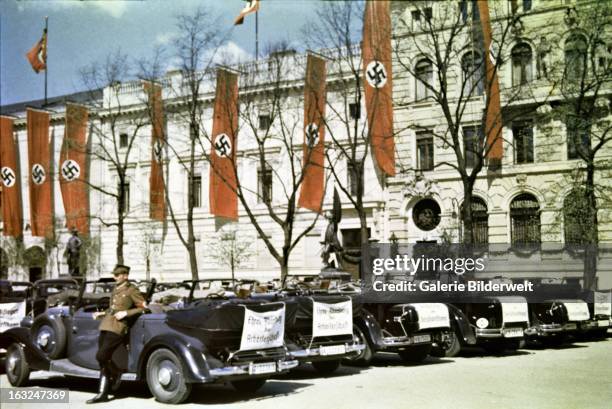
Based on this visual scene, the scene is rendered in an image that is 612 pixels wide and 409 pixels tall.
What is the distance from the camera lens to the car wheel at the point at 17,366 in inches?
475

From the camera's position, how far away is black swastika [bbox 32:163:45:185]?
37.9m

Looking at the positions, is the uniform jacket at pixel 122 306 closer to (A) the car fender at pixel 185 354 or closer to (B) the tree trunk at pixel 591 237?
(A) the car fender at pixel 185 354

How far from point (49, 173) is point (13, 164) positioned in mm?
2135

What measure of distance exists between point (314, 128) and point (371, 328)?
19.7 metres

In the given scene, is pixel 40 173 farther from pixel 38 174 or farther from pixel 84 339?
pixel 84 339

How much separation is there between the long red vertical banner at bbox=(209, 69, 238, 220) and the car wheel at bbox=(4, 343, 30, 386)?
19.1 m

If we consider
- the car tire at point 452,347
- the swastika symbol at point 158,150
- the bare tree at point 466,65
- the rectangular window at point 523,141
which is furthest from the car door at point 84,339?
the swastika symbol at point 158,150

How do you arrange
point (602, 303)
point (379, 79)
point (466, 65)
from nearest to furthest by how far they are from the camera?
point (602, 303)
point (466, 65)
point (379, 79)

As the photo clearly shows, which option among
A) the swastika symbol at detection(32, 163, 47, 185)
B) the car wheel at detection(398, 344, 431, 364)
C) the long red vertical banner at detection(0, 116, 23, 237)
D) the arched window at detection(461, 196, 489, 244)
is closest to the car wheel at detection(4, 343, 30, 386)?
the car wheel at detection(398, 344, 431, 364)

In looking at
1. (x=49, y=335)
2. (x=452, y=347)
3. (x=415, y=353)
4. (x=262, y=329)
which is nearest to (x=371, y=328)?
(x=415, y=353)

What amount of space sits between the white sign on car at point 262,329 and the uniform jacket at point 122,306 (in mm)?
1424

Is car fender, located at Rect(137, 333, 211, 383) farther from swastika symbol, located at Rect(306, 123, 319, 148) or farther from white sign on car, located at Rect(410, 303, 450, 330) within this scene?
swastika symbol, located at Rect(306, 123, 319, 148)

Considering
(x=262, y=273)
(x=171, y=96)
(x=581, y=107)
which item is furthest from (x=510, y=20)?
(x=262, y=273)

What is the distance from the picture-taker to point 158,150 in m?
35.8
